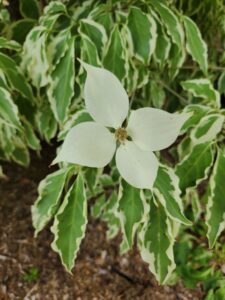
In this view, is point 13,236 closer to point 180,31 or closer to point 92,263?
point 92,263

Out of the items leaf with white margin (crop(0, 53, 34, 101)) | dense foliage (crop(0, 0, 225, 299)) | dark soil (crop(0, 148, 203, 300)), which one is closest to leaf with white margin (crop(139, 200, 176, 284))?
dense foliage (crop(0, 0, 225, 299))

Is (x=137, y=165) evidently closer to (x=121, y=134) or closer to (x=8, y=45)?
(x=121, y=134)

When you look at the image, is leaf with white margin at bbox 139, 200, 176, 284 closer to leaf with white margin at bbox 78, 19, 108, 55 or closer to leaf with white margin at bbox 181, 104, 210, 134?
leaf with white margin at bbox 181, 104, 210, 134

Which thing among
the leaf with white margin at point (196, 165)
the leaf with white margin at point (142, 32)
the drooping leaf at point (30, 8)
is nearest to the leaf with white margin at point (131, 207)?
the leaf with white margin at point (196, 165)

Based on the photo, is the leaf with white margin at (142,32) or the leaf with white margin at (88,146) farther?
the leaf with white margin at (142,32)

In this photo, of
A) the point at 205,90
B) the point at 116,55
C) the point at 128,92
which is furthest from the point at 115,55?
the point at 205,90

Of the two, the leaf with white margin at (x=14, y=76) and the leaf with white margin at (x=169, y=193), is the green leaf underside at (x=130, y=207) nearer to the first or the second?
the leaf with white margin at (x=169, y=193)
